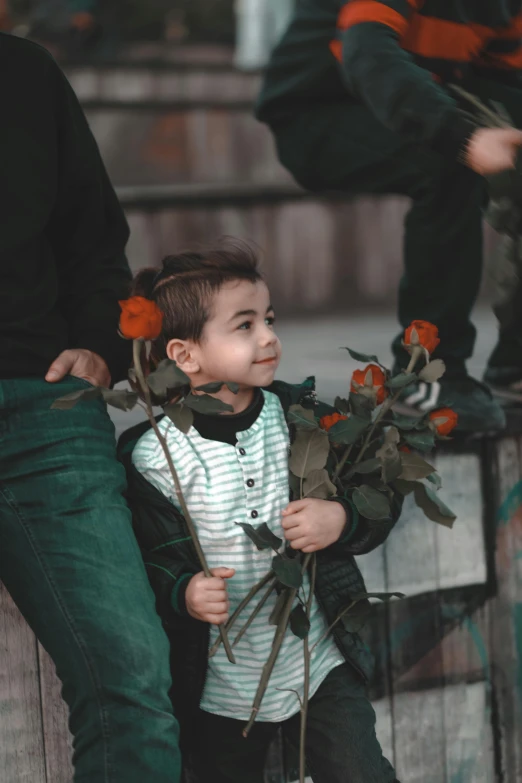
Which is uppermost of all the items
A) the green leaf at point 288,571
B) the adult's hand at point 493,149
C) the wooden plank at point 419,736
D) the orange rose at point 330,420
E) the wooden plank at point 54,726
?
the adult's hand at point 493,149

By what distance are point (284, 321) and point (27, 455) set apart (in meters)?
3.65

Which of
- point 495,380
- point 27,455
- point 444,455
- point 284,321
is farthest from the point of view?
point 284,321

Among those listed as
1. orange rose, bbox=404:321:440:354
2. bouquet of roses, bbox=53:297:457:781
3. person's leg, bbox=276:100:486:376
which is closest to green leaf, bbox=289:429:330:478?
bouquet of roses, bbox=53:297:457:781

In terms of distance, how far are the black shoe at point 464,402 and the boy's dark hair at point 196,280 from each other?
843 mm

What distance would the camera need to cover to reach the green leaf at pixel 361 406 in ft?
5.89

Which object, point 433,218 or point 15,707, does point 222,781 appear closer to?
point 15,707

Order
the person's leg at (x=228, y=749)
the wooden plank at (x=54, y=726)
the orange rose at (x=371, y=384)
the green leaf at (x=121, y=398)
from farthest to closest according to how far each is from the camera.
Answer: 1. the wooden plank at (x=54, y=726)
2. the person's leg at (x=228, y=749)
3. the orange rose at (x=371, y=384)
4. the green leaf at (x=121, y=398)

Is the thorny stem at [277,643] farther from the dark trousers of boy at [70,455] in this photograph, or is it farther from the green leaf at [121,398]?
the green leaf at [121,398]

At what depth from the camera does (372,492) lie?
69.0 inches

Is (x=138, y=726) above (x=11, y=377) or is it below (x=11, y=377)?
below

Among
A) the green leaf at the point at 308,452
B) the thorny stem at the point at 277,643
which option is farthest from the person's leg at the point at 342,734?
the green leaf at the point at 308,452

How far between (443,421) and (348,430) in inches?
6.4

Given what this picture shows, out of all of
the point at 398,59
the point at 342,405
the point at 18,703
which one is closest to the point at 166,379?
the point at 342,405

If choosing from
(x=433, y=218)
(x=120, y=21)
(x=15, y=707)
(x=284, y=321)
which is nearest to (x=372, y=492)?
(x=15, y=707)
